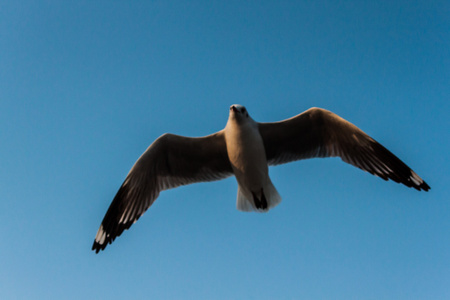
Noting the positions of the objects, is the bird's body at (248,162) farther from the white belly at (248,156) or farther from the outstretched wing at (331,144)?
the outstretched wing at (331,144)

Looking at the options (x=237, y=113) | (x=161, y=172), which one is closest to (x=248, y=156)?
(x=237, y=113)

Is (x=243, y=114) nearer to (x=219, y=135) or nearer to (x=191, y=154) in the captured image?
(x=219, y=135)

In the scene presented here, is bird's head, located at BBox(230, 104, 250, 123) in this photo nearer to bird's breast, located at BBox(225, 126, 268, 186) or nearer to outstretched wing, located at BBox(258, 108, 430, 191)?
bird's breast, located at BBox(225, 126, 268, 186)

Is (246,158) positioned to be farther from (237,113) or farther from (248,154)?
(237,113)

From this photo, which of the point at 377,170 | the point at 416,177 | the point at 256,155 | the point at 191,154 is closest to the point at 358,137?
the point at 377,170

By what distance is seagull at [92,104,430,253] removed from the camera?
17.6 feet

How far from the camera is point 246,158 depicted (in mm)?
5289

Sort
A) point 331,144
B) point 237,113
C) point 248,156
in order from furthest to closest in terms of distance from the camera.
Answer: point 331,144
point 248,156
point 237,113

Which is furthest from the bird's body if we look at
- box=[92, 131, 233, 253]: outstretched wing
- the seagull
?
box=[92, 131, 233, 253]: outstretched wing

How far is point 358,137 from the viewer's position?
551cm

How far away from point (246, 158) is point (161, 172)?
1.29m

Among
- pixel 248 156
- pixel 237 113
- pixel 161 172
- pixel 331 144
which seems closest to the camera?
pixel 237 113

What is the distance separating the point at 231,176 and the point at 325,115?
154cm

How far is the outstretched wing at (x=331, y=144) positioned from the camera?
5.45m
